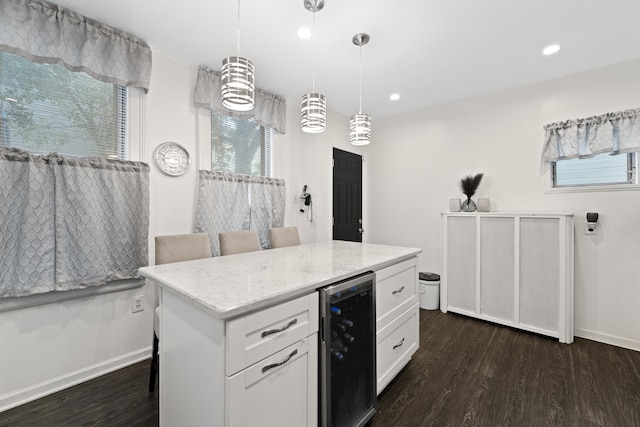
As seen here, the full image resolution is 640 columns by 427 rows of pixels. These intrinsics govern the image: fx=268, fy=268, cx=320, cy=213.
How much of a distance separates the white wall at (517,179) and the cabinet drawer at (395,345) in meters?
1.81

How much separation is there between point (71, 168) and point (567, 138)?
449cm

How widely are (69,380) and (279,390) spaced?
1.90 metres

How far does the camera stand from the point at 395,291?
190 cm

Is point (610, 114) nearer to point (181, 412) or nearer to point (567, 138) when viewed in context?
point (567, 138)

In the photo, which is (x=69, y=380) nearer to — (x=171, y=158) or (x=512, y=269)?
(x=171, y=158)

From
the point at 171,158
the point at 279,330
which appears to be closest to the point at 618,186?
the point at 279,330

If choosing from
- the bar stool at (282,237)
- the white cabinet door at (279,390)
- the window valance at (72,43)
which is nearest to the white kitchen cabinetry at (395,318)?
the white cabinet door at (279,390)

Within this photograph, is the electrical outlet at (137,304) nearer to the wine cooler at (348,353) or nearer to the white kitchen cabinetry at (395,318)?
the wine cooler at (348,353)

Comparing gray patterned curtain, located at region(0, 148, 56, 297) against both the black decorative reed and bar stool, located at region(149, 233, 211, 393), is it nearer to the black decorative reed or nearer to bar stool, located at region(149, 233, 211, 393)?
bar stool, located at region(149, 233, 211, 393)

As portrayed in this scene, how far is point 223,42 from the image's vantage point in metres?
2.30

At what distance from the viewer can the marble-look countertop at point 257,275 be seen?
105cm

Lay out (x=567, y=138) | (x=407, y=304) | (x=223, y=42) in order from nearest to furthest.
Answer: (x=407, y=304), (x=223, y=42), (x=567, y=138)

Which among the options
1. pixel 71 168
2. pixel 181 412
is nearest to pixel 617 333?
pixel 181 412

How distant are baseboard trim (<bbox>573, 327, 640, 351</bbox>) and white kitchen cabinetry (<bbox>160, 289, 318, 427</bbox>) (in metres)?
3.05
